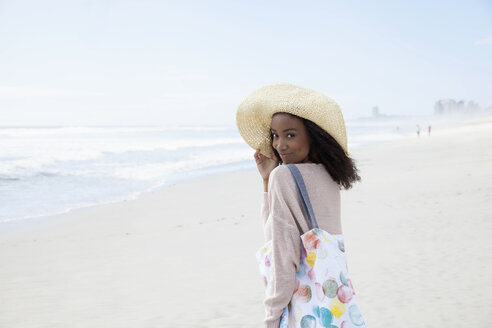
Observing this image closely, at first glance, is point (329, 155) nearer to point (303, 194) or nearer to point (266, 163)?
point (303, 194)

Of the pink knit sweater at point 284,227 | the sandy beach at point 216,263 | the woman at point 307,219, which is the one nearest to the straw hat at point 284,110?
the woman at point 307,219

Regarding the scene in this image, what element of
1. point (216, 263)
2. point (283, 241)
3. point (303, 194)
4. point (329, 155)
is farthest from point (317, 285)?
point (216, 263)

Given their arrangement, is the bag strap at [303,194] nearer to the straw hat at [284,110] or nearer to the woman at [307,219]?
the woman at [307,219]

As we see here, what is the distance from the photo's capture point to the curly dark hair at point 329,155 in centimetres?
161

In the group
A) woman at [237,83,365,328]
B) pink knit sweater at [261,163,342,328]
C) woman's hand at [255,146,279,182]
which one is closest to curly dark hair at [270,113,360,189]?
woman at [237,83,365,328]

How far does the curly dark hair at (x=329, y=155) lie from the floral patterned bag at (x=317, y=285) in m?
0.17

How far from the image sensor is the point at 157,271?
5516 millimetres

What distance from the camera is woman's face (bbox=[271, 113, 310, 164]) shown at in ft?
5.38

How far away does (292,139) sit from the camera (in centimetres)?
164

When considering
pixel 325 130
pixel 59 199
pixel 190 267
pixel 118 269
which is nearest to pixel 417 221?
pixel 190 267

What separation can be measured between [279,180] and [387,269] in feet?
13.4

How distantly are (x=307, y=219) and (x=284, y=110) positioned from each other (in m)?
0.43

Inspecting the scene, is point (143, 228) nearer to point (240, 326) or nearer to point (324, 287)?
point (240, 326)

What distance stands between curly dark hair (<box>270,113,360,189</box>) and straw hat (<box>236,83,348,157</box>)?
3 centimetres
